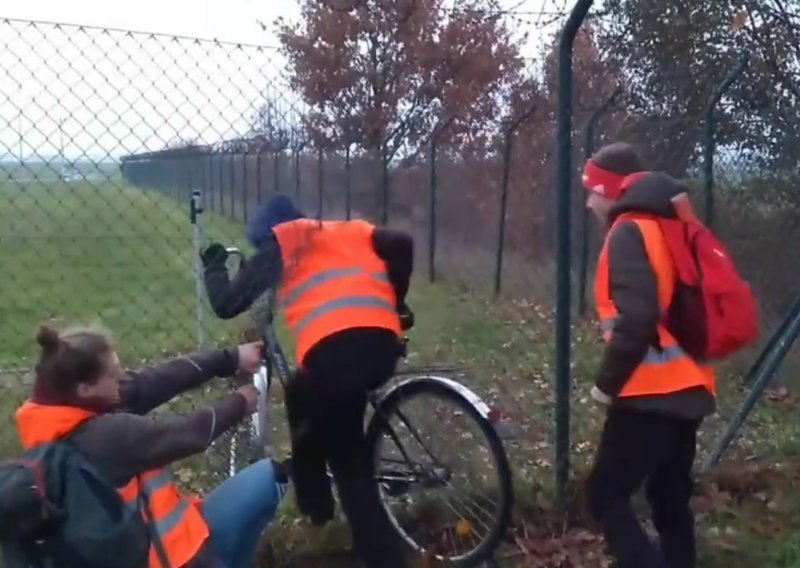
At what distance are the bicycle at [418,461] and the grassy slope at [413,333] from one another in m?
0.23

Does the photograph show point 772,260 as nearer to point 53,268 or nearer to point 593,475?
point 593,475

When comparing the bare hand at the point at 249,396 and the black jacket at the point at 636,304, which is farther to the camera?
the black jacket at the point at 636,304

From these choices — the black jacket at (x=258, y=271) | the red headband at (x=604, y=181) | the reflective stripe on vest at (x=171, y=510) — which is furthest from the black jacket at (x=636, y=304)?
the reflective stripe on vest at (x=171, y=510)

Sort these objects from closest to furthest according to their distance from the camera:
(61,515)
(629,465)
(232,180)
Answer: (61,515) → (629,465) → (232,180)

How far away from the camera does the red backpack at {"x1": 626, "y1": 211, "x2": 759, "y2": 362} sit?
13.5 ft

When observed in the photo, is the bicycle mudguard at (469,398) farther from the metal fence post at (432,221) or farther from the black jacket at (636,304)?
the metal fence post at (432,221)

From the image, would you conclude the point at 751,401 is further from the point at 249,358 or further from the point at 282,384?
the point at 249,358

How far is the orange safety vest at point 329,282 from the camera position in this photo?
4.36 m

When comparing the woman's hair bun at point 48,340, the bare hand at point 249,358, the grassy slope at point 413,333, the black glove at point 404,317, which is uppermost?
the woman's hair bun at point 48,340

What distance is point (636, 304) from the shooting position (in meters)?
4.03

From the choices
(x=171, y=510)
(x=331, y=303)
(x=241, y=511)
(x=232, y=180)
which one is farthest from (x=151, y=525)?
(x=232, y=180)

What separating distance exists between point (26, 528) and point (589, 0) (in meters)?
2.86

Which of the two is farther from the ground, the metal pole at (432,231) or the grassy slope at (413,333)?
the metal pole at (432,231)

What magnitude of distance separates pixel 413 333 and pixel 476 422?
2.68 metres
